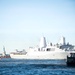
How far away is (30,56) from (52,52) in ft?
67.1

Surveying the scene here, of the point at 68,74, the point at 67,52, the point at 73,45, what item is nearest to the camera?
the point at 68,74

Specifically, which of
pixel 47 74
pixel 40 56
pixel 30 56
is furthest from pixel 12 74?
pixel 30 56

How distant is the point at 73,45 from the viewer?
16275 cm

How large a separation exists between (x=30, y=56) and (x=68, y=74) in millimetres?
101687

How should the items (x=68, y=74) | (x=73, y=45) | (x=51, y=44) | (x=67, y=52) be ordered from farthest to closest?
(x=73, y=45)
(x=51, y=44)
(x=67, y=52)
(x=68, y=74)

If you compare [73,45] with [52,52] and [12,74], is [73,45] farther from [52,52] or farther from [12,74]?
[12,74]

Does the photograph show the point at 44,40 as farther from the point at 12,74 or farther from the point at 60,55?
the point at 12,74

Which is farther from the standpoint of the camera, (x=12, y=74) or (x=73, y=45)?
(x=73, y=45)

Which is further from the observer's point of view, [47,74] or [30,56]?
[30,56]

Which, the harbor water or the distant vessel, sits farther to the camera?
the distant vessel

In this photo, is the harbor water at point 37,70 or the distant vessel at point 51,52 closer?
the harbor water at point 37,70

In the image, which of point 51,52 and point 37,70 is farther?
point 51,52

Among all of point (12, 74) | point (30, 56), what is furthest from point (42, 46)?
point (12, 74)

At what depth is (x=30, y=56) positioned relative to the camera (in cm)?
15238
